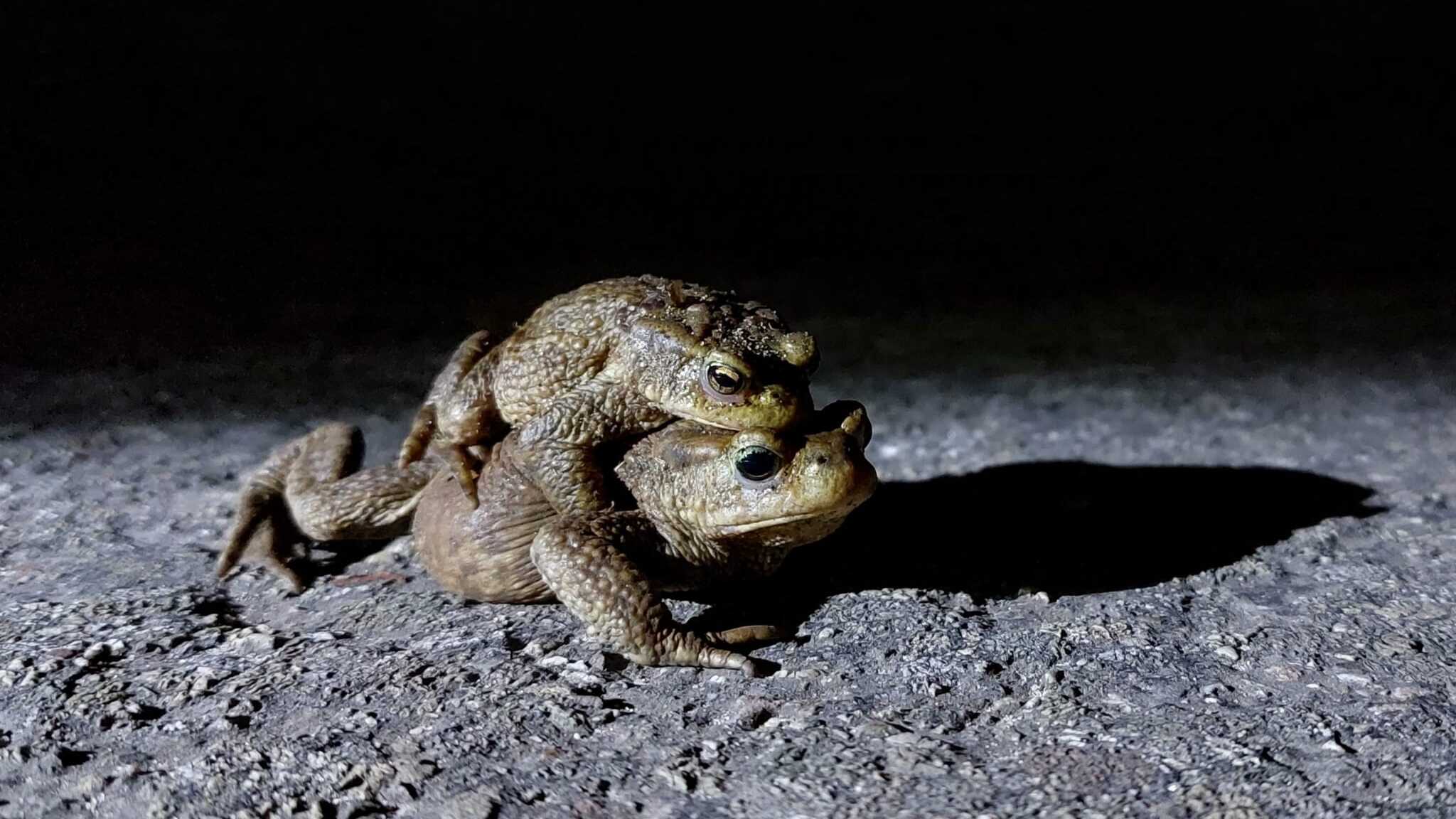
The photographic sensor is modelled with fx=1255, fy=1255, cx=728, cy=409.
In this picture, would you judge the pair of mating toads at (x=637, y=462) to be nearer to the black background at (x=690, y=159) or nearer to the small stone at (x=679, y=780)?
the small stone at (x=679, y=780)

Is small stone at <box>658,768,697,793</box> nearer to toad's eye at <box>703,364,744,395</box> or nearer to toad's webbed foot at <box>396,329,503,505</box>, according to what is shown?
toad's eye at <box>703,364,744,395</box>

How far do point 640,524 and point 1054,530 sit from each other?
121cm

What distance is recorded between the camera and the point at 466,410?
110 inches

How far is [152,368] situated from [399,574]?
2.19 meters

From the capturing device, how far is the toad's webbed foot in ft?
9.17

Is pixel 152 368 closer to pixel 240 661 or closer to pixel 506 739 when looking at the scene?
pixel 240 661

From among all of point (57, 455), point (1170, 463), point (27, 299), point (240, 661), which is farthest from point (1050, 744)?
point (27, 299)

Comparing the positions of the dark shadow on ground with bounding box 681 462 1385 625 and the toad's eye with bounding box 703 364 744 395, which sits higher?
the toad's eye with bounding box 703 364 744 395

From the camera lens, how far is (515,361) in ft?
8.95

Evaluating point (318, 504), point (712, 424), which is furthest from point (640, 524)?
point (318, 504)

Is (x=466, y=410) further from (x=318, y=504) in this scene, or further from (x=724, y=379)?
(x=724, y=379)

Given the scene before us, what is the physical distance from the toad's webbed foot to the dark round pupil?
60cm

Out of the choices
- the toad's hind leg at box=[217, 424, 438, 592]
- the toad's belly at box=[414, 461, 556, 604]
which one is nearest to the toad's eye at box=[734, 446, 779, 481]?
the toad's belly at box=[414, 461, 556, 604]

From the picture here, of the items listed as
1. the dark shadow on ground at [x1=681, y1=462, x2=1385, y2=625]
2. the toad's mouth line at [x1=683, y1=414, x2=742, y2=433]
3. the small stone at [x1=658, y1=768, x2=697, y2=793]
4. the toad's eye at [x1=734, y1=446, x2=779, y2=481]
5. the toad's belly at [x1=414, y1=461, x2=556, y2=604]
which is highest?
the toad's mouth line at [x1=683, y1=414, x2=742, y2=433]
